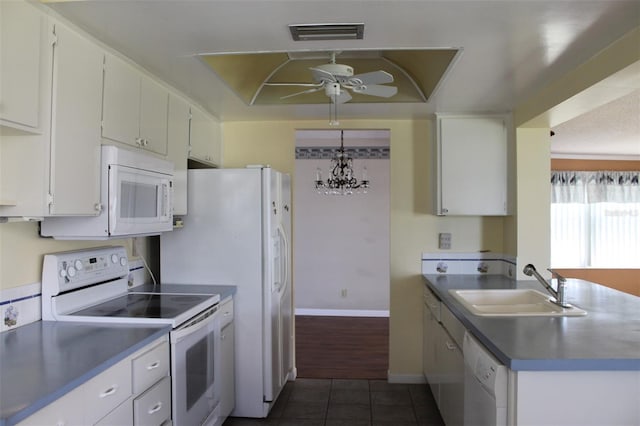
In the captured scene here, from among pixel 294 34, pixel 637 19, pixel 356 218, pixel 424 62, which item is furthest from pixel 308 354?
pixel 637 19

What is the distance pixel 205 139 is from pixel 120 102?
3.89ft

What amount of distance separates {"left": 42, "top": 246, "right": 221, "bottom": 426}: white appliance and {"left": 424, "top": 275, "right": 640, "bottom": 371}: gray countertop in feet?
4.72

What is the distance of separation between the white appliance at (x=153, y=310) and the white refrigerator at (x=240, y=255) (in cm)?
30

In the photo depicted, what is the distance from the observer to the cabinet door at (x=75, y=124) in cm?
165

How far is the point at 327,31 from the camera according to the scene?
5.85 ft

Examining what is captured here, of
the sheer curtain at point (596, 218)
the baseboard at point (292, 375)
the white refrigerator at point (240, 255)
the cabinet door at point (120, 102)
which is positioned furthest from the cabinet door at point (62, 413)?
the sheer curtain at point (596, 218)

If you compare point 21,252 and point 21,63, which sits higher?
point 21,63

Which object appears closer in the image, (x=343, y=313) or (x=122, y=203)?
(x=122, y=203)

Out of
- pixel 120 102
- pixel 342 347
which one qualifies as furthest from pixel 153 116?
pixel 342 347

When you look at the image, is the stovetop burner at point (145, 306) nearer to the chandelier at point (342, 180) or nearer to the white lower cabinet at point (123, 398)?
the white lower cabinet at point (123, 398)

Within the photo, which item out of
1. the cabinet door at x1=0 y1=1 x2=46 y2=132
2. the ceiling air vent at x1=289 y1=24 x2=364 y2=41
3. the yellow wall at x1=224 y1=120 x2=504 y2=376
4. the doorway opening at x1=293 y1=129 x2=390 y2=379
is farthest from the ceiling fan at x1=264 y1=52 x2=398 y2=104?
the doorway opening at x1=293 y1=129 x2=390 y2=379

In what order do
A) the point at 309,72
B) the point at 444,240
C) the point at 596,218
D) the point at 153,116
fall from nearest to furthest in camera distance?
the point at 153,116, the point at 309,72, the point at 444,240, the point at 596,218

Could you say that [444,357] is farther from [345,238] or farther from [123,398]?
[345,238]

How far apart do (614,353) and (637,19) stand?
1.34 metres
